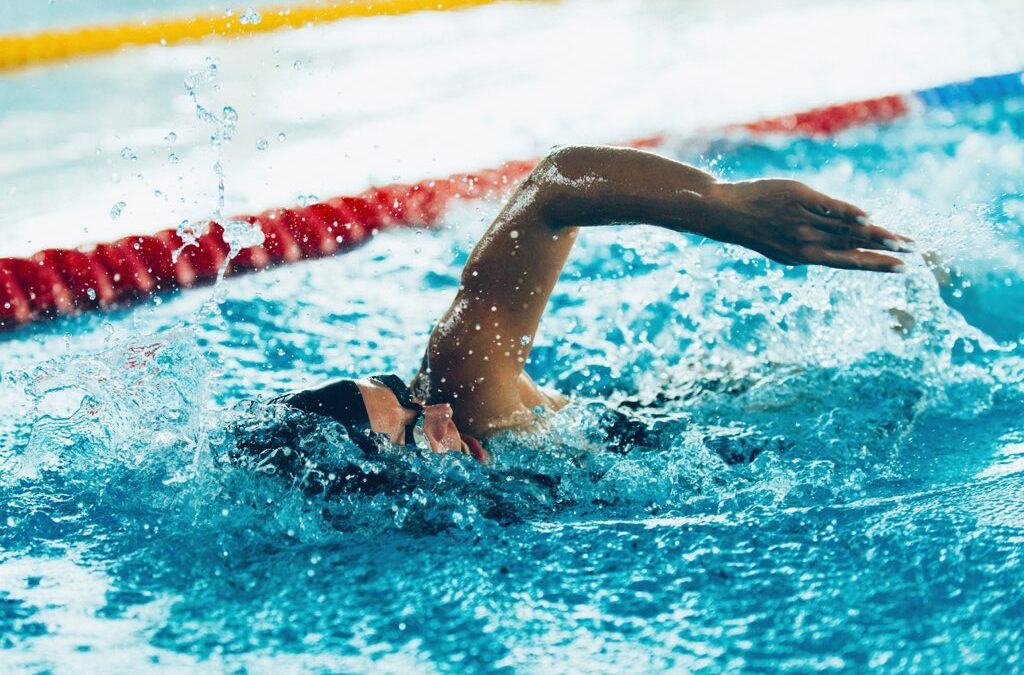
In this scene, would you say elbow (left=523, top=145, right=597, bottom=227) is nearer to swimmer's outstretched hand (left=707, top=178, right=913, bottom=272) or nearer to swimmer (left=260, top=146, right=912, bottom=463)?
swimmer (left=260, top=146, right=912, bottom=463)

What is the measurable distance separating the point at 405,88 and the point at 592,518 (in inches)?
124

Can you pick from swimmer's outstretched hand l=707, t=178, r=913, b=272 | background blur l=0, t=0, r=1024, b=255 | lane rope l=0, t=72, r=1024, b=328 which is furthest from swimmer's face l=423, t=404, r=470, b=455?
background blur l=0, t=0, r=1024, b=255

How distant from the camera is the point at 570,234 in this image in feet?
4.27

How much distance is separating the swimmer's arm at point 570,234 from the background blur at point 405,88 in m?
1.68

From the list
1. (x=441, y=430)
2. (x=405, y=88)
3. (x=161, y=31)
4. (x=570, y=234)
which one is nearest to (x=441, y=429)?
(x=441, y=430)

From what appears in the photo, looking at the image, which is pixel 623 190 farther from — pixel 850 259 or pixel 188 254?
pixel 188 254

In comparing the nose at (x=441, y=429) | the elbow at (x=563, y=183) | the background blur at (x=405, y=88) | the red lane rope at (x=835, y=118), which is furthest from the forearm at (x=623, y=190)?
the red lane rope at (x=835, y=118)

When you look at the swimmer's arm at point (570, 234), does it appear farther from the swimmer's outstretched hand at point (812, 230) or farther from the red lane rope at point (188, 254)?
the red lane rope at point (188, 254)

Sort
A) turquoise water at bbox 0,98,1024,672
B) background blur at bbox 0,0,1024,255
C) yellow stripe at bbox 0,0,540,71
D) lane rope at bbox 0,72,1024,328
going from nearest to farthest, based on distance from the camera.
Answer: turquoise water at bbox 0,98,1024,672 < lane rope at bbox 0,72,1024,328 < background blur at bbox 0,0,1024,255 < yellow stripe at bbox 0,0,540,71

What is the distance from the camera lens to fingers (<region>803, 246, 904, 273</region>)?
3.41 ft

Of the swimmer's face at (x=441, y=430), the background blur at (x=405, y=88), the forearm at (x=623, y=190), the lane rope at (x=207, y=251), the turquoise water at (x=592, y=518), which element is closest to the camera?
the turquoise water at (x=592, y=518)

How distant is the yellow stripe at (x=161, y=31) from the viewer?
4.34 m

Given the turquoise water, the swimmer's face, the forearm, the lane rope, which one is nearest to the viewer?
the turquoise water

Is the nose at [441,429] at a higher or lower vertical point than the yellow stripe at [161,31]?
lower
